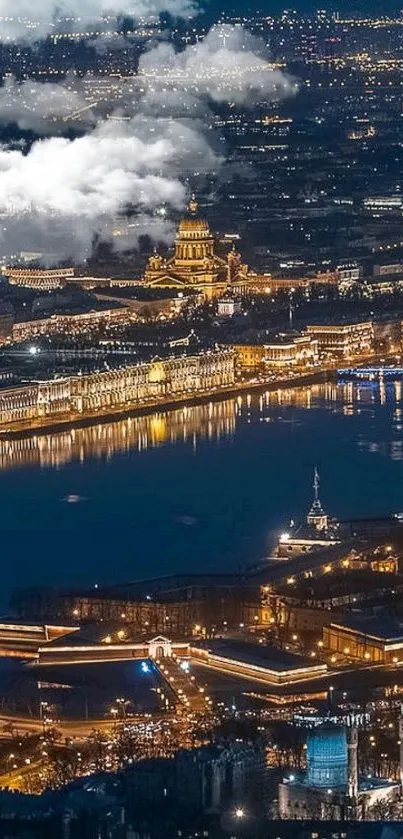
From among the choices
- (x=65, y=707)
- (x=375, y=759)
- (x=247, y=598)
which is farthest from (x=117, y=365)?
(x=375, y=759)

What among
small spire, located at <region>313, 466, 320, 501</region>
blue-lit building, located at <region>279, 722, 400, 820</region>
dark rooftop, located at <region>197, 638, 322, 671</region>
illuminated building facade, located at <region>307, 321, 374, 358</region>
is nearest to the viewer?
blue-lit building, located at <region>279, 722, 400, 820</region>

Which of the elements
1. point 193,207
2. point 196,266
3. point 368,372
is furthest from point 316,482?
point 193,207

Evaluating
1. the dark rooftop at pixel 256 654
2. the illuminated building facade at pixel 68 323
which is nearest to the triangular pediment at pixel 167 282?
the illuminated building facade at pixel 68 323

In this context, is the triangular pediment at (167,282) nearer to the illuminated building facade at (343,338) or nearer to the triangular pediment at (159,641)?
the illuminated building facade at (343,338)

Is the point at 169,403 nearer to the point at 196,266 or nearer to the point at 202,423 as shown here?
the point at 202,423

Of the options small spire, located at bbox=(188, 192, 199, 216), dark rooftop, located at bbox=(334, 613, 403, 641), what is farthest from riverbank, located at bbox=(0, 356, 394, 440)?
dark rooftop, located at bbox=(334, 613, 403, 641)

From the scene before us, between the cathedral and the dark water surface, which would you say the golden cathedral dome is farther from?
A: the dark water surface
